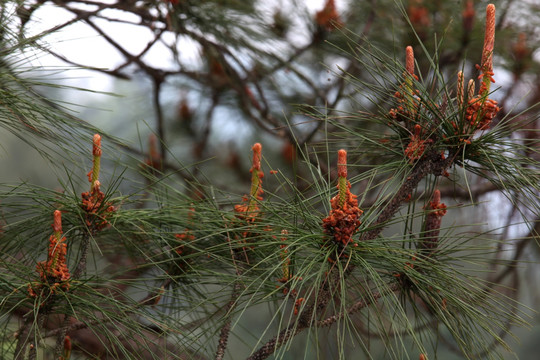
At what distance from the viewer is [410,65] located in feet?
2.04

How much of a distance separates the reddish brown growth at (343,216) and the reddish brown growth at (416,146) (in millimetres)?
76

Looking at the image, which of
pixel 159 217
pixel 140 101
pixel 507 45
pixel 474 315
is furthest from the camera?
pixel 140 101

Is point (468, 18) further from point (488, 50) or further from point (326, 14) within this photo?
point (488, 50)

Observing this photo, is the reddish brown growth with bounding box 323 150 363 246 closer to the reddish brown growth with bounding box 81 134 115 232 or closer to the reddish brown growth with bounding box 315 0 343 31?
the reddish brown growth with bounding box 81 134 115 232

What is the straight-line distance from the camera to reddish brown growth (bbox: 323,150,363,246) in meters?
0.54

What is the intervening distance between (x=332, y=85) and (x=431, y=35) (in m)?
0.27

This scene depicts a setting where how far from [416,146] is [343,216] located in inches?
4.3

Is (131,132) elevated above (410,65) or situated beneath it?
situated beneath

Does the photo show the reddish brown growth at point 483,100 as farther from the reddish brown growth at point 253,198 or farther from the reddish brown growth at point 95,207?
the reddish brown growth at point 95,207

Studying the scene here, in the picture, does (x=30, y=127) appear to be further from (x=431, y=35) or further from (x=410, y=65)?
(x=431, y=35)

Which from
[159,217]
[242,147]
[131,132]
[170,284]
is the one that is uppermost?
[159,217]

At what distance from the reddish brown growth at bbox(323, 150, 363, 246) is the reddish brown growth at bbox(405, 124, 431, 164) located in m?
0.08

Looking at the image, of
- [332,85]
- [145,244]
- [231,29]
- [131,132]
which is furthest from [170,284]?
[131,132]

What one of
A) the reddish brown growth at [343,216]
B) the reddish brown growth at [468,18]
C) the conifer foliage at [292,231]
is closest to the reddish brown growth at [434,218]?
the conifer foliage at [292,231]
